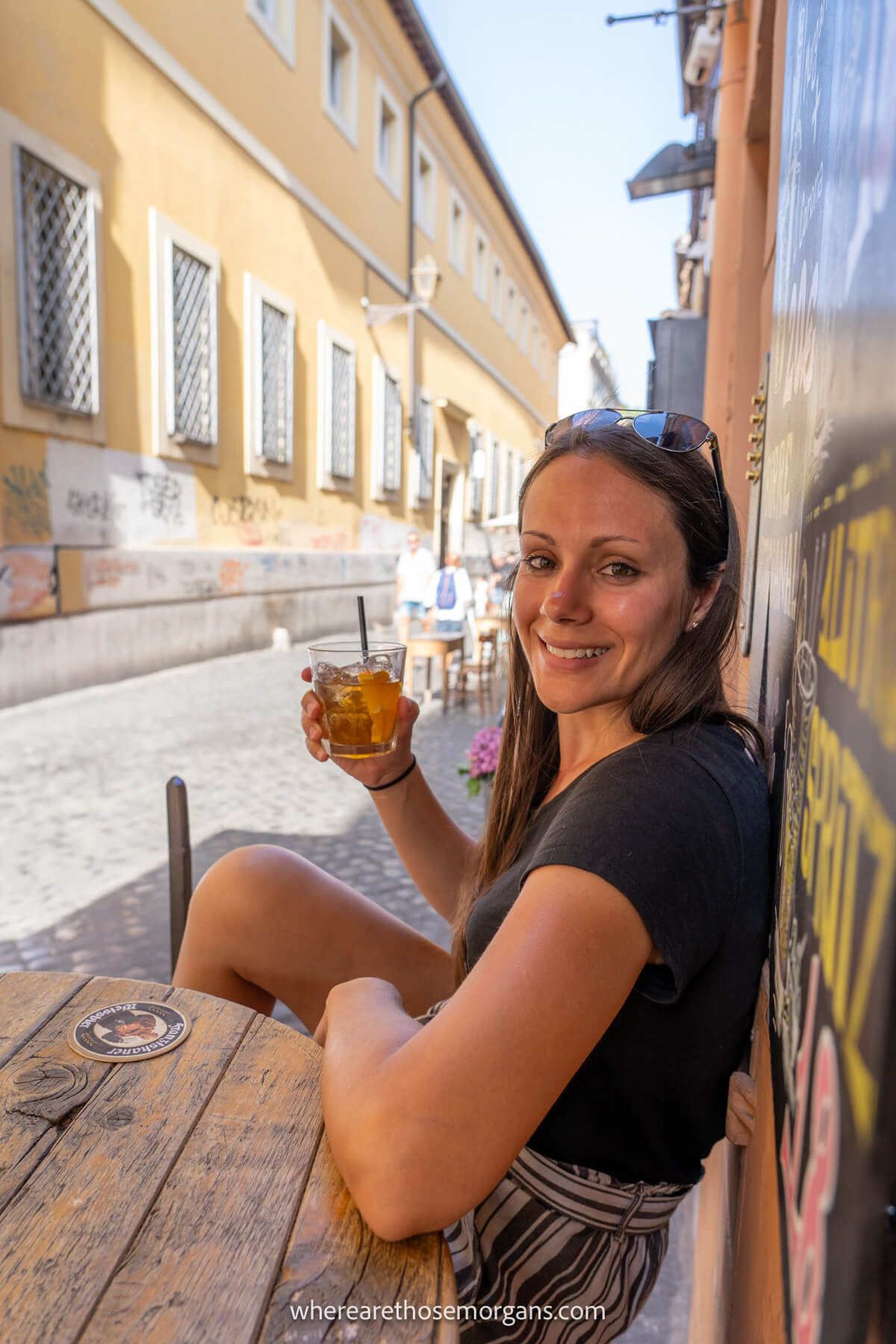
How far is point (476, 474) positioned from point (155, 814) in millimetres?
18322

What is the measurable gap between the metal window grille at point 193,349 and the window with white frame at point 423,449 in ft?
25.2

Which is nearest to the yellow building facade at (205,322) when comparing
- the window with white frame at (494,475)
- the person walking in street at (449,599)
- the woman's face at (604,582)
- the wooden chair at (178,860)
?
the woman's face at (604,582)

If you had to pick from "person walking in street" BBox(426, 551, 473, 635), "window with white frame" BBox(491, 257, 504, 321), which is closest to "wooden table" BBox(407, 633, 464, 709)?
"person walking in street" BBox(426, 551, 473, 635)

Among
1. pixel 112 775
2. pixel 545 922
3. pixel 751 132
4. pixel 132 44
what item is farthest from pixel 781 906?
pixel 132 44

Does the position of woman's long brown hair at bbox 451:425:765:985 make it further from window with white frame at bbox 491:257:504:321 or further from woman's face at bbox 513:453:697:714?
window with white frame at bbox 491:257:504:321

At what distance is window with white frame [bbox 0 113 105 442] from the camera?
284 inches

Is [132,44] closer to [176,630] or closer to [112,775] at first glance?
[176,630]

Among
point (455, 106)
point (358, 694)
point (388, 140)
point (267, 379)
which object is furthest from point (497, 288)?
point (358, 694)

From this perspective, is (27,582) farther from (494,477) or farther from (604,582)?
(494,477)

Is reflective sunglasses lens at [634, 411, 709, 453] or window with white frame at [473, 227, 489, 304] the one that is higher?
window with white frame at [473, 227, 489, 304]

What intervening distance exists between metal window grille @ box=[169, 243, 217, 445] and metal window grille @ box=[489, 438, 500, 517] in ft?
48.7

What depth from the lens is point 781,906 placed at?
37.7 inches

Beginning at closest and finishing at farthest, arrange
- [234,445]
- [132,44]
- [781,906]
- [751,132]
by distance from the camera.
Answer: [781,906]
[751,132]
[132,44]
[234,445]

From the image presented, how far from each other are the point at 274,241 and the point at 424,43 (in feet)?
22.7
